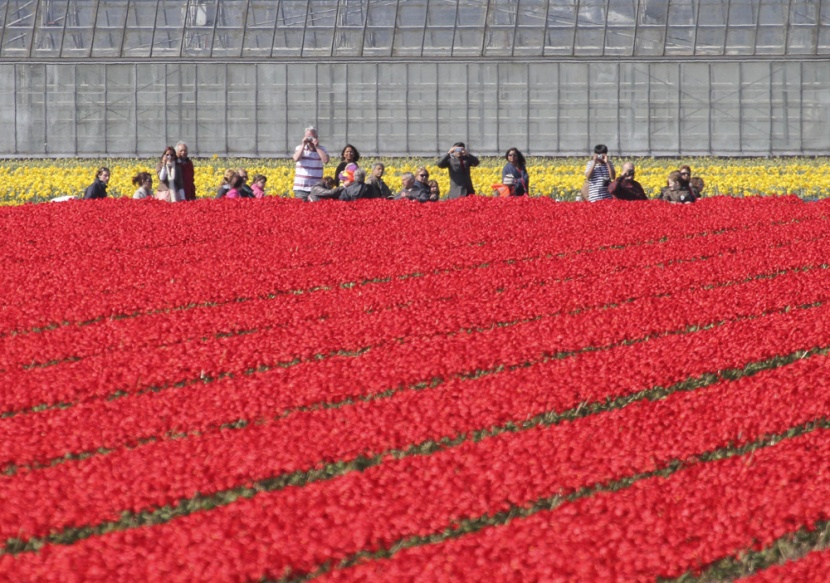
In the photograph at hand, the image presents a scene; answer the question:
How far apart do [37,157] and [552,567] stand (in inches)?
1753

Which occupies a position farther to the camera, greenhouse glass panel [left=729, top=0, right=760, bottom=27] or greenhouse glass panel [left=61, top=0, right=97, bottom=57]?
greenhouse glass panel [left=61, top=0, right=97, bottom=57]

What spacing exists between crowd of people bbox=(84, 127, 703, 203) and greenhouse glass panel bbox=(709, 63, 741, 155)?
24.5m

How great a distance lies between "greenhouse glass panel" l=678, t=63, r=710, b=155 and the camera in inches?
1871

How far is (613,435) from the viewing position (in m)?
9.71

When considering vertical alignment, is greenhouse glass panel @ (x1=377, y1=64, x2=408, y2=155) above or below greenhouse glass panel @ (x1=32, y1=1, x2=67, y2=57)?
below

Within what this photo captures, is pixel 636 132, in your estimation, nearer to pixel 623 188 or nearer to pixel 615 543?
pixel 623 188

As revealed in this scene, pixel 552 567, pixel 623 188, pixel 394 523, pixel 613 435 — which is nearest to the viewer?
pixel 552 567

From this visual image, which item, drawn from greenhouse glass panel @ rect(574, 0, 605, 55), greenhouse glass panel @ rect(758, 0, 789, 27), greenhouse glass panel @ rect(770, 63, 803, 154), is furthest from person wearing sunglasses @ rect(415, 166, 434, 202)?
greenhouse glass panel @ rect(758, 0, 789, 27)

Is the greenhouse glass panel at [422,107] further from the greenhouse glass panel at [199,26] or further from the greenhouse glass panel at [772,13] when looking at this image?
the greenhouse glass panel at [772,13]

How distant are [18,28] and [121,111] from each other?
17.8 feet

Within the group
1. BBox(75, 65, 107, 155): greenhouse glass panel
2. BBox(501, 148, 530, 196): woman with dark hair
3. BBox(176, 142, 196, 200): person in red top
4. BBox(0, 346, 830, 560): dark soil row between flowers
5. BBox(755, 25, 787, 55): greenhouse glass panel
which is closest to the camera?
BBox(0, 346, 830, 560): dark soil row between flowers

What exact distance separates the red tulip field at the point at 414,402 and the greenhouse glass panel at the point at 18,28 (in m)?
32.7

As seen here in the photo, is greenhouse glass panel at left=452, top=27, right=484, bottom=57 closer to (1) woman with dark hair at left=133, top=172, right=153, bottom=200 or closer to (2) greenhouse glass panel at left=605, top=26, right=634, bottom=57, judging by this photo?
(2) greenhouse glass panel at left=605, top=26, right=634, bottom=57

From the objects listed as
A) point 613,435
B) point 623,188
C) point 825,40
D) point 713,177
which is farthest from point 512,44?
point 613,435
